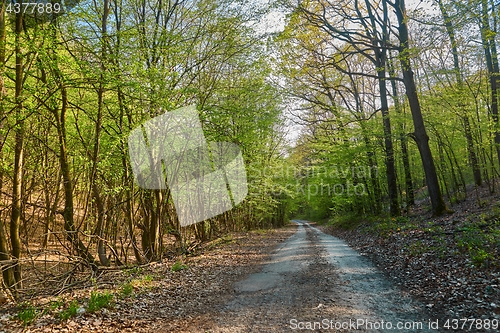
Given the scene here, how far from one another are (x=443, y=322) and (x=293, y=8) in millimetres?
12064

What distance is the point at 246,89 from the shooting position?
13.3 metres

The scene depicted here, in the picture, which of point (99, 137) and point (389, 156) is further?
point (389, 156)

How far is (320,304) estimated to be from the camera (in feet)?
16.8

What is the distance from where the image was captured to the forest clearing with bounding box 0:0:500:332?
5.13 meters

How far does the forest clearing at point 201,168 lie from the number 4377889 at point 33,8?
0.15ft

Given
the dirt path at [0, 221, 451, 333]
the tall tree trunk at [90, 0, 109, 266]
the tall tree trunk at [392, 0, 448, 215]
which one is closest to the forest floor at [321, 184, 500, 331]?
the dirt path at [0, 221, 451, 333]

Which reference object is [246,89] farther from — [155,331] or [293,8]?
[155,331]

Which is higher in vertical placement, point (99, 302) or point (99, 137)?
point (99, 137)

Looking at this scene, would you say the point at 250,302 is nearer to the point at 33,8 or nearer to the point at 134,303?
the point at 134,303

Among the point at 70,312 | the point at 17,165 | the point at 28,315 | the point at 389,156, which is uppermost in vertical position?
the point at 17,165

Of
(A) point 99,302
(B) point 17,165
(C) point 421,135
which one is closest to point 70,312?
(A) point 99,302

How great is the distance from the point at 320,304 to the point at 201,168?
960cm

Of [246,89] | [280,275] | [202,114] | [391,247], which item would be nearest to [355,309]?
[280,275]

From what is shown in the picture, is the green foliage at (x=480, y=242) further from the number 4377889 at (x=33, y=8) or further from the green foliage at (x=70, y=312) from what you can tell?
the number 4377889 at (x=33, y=8)
